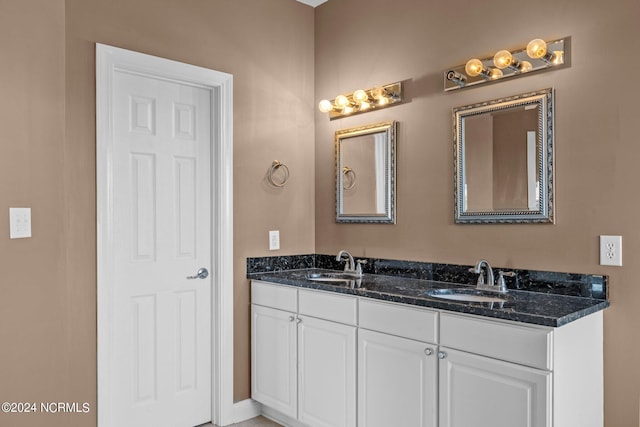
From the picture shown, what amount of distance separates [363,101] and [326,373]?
1.61 m

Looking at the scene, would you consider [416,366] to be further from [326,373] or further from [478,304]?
[326,373]

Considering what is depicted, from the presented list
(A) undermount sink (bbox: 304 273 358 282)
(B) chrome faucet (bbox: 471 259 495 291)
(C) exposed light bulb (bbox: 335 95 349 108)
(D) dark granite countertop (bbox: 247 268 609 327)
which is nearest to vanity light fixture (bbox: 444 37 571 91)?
(C) exposed light bulb (bbox: 335 95 349 108)

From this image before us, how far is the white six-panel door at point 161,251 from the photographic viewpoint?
2.62 metres

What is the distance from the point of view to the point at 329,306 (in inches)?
100

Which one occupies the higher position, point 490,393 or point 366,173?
point 366,173

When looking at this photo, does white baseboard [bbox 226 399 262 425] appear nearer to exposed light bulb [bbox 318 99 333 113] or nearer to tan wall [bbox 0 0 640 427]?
tan wall [bbox 0 0 640 427]

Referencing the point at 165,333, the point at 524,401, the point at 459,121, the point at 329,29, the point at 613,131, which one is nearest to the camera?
the point at 524,401

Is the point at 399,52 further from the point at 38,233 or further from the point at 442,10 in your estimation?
the point at 38,233

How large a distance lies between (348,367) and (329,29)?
222 cm

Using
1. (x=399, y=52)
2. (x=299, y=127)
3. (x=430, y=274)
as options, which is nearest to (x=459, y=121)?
(x=399, y=52)

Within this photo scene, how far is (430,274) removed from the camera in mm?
2734

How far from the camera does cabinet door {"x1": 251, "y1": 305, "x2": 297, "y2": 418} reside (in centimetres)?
275

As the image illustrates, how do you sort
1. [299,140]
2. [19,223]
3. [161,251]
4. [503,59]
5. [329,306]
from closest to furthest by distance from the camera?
[19,223]
[503,59]
[329,306]
[161,251]
[299,140]

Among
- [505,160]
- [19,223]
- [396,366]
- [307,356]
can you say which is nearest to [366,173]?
[505,160]
